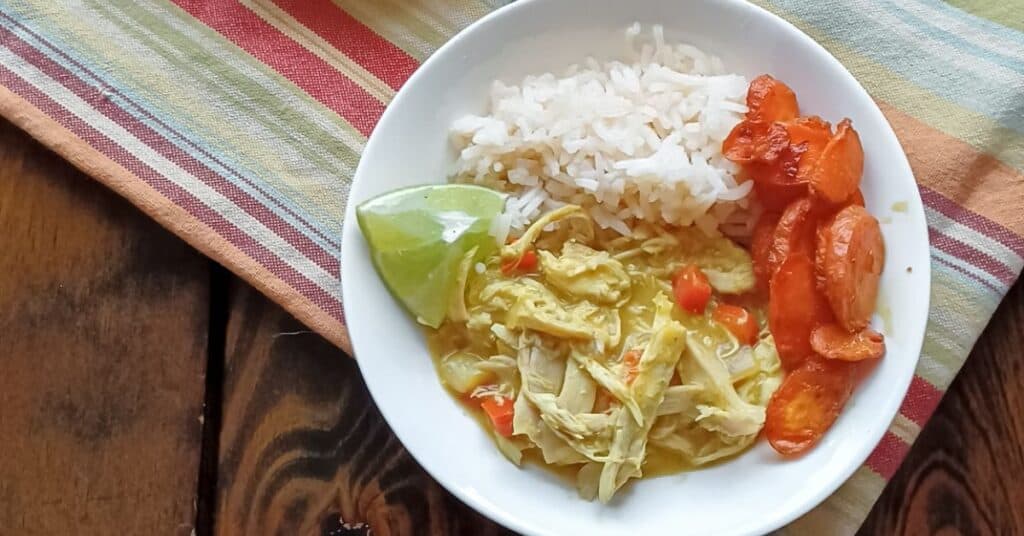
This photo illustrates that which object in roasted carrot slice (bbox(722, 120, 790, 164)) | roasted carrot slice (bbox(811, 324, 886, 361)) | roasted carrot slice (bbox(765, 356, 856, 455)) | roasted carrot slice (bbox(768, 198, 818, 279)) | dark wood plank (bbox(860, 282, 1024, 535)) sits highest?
roasted carrot slice (bbox(722, 120, 790, 164))

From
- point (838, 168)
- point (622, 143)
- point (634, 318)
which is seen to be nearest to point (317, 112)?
point (622, 143)

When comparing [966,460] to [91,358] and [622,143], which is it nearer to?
[622,143]

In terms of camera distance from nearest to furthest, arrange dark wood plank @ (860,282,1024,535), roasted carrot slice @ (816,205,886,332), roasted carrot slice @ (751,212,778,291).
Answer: roasted carrot slice @ (816,205,886,332)
roasted carrot slice @ (751,212,778,291)
dark wood plank @ (860,282,1024,535)

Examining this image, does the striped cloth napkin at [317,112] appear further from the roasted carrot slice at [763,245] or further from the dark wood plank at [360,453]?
the roasted carrot slice at [763,245]

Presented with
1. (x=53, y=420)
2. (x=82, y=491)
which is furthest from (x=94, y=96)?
(x=82, y=491)

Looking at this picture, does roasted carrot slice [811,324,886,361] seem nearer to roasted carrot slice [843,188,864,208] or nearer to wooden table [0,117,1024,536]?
roasted carrot slice [843,188,864,208]

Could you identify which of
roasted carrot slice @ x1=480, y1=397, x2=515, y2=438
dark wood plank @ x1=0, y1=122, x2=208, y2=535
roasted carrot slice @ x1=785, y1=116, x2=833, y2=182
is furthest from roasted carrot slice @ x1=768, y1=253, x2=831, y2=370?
dark wood plank @ x1=0, y1=122, x2=208, y2=535

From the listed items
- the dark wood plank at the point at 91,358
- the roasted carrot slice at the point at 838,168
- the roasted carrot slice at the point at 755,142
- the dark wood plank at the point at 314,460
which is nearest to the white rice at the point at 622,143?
the roasted carrot slice at the point at 755,142
